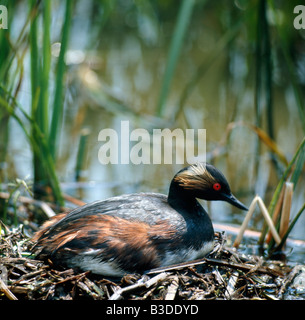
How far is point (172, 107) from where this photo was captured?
359 inches

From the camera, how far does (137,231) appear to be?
437cm

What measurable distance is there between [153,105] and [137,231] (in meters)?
5.13

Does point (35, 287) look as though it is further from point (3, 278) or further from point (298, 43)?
point (298, 43)

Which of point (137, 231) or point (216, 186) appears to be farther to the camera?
point (216, 186)

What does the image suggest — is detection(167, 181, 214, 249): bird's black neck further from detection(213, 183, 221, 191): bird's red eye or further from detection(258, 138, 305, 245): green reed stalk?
detection(258, 138, 305, 245): green reed stalk

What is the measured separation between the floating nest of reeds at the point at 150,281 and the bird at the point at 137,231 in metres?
0.09

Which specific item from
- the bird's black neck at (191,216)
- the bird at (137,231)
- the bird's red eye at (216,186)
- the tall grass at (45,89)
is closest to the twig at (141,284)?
the bird at (137,231)

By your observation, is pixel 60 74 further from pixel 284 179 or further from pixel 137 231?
pixel 284 179

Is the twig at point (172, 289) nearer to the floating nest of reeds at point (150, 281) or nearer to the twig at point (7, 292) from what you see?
the floating nest of reeds at point (150, 281)

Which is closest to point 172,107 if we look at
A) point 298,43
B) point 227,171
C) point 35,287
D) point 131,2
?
point 227,171

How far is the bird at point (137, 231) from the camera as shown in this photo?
4285 millimetres

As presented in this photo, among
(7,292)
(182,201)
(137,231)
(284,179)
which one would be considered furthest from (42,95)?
(284,179)
